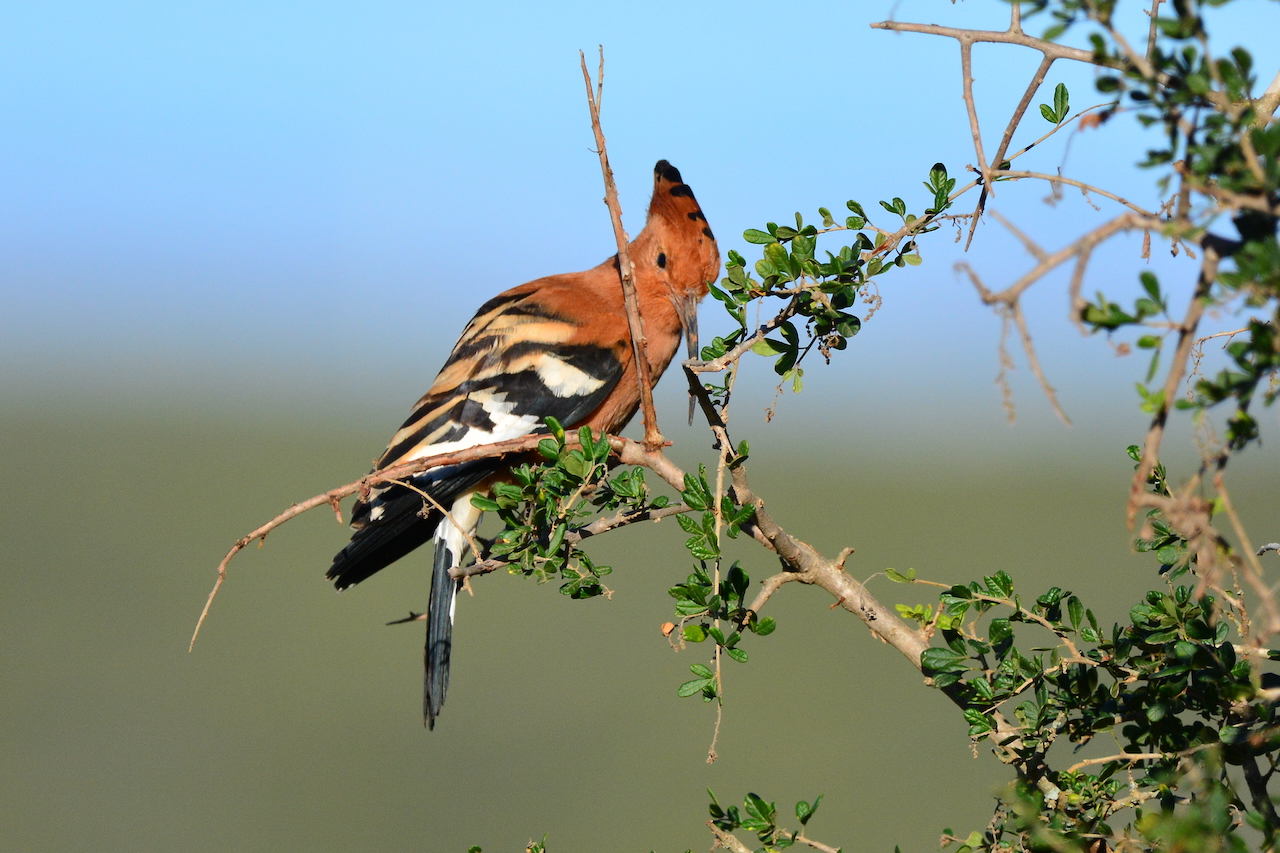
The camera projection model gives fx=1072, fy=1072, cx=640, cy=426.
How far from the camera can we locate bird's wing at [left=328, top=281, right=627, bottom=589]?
9.89 ft

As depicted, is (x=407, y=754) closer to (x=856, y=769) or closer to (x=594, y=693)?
(x=594, y=693)

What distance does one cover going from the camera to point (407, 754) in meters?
9.97

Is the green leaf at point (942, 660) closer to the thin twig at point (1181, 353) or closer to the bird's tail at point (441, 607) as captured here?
the thin twig at point (1181, 353)

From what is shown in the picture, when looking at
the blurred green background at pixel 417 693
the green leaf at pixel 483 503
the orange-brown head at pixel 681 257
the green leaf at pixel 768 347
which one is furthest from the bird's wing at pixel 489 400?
the blurred green background at pixel 417 693

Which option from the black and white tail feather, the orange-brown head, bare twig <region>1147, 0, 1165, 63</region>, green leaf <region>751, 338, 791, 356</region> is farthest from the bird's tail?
bare twig <region>1147, 0, 1165, 63</region>

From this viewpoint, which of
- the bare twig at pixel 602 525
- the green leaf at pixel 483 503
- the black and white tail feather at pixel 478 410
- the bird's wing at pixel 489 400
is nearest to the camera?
the bare twig at pixel 602 525

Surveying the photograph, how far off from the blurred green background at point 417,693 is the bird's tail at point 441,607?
4.79 m

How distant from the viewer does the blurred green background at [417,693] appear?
8594 mm

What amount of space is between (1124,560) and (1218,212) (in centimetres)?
1524

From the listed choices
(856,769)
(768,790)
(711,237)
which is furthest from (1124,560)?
(711,237)

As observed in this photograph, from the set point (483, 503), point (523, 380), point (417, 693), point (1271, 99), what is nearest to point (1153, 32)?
point (1271, 99)

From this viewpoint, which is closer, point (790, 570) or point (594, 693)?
point (790, 570)

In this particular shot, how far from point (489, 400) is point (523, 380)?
126 millimetres

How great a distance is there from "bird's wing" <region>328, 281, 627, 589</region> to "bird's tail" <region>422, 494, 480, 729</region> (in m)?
0.09
